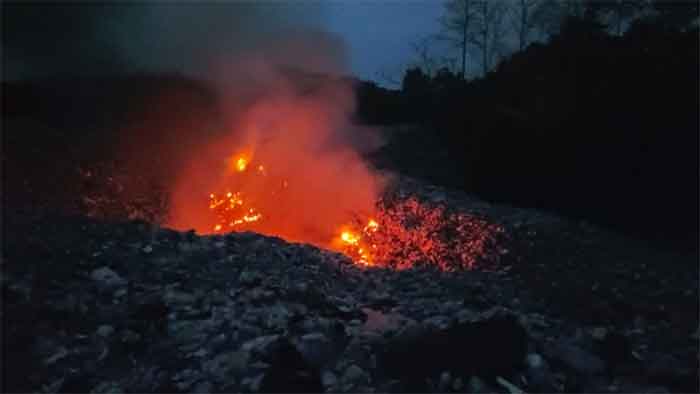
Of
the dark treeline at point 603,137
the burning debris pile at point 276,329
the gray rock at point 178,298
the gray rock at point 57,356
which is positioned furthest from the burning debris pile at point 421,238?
the gray rock at point 57,356

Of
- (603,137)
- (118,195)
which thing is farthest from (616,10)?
(118,195)

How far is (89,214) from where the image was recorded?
27.9 feet

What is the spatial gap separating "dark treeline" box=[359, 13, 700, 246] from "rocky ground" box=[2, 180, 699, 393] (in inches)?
28.4

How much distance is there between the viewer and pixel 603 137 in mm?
8539

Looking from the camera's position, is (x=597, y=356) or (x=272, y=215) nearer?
(x=597, y=356)

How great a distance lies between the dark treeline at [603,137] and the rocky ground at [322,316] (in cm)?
72

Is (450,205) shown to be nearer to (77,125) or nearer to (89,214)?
(89,214)

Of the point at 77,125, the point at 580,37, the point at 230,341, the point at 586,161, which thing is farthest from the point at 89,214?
the point at 580,37

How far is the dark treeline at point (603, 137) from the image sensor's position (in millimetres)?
8000

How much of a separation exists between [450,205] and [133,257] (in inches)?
192

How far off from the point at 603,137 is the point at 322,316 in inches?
196

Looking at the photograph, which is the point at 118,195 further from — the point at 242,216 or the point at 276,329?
the point at 276,329

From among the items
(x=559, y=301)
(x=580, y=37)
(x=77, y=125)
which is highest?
(x=580, y=37)

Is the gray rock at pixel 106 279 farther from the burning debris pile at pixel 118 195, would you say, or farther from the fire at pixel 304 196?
the fire at pixel 304 196
